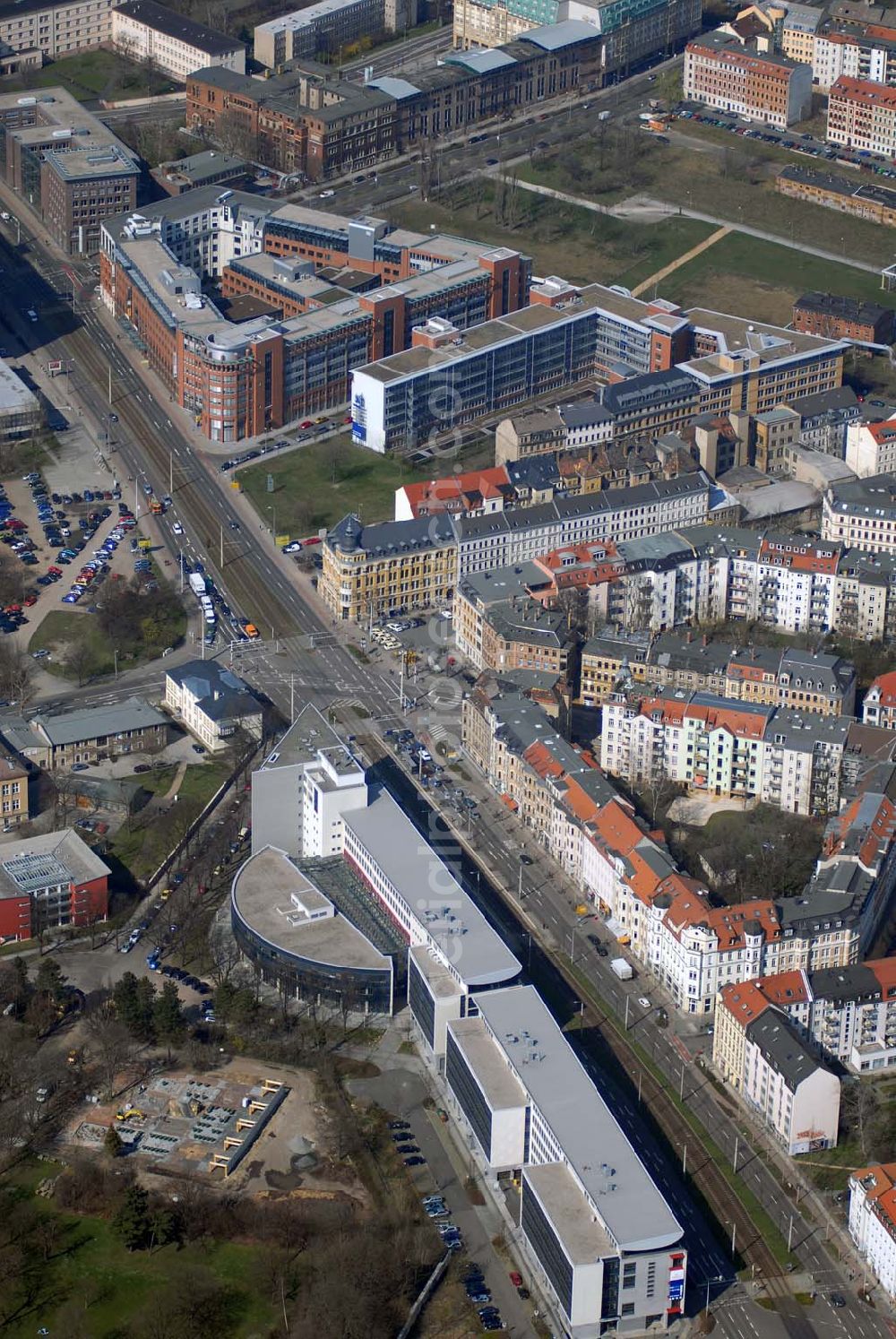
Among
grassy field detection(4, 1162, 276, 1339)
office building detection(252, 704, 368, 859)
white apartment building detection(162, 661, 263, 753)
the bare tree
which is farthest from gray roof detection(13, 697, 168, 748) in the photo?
grassy field detection(4, 1162, 276, 1339)

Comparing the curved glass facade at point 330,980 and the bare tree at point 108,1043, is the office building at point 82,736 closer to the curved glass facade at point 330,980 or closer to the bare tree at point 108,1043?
the curved glass facade at point 330,980

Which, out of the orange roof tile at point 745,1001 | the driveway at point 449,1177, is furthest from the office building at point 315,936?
the orange roof tile at point 745,1001

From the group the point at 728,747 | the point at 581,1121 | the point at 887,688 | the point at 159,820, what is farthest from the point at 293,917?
the point at 887,688

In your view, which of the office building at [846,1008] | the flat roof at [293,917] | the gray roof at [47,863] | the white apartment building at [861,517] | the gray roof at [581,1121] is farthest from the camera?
the white apartment building at [861,517]

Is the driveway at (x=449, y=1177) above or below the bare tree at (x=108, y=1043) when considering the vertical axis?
below

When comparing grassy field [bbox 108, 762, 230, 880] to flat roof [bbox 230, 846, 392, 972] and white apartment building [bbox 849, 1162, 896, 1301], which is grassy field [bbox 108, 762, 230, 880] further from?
white apartment building [bbox 849, 1162, 896, 1301]

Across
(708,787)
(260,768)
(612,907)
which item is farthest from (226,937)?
(708,787)

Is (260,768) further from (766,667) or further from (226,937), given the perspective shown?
(766,667)

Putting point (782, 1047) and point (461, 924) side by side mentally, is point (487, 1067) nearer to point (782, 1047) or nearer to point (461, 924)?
point (461, 924)
